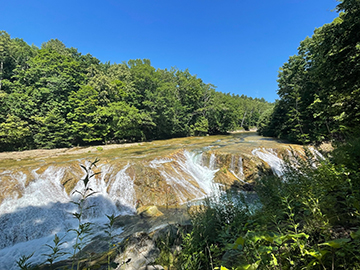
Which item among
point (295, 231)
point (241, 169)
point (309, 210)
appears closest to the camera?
point (295, 231)

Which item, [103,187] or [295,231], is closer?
[295,231]

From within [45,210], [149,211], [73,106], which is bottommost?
[149,211]

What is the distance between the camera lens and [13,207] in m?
7.12

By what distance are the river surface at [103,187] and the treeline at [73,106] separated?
1370 cm

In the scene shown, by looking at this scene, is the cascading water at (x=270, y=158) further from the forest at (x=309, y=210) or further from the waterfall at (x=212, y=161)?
the forest at (x=309, y=210)

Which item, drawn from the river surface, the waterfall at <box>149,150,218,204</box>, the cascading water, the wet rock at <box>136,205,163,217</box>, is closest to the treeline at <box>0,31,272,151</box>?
the river surface

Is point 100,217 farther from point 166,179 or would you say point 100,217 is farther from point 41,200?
point 166,179

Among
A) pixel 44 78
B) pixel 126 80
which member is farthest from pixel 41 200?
pixel 126 80

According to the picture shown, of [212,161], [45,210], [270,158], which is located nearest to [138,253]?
[45,210]

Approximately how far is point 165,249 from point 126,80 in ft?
106

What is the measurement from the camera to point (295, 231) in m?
1.50

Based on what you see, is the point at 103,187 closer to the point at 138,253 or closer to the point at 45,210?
the point at 45,210

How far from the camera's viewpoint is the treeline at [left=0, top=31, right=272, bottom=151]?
21.2m

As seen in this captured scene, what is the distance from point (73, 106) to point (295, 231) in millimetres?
29464
